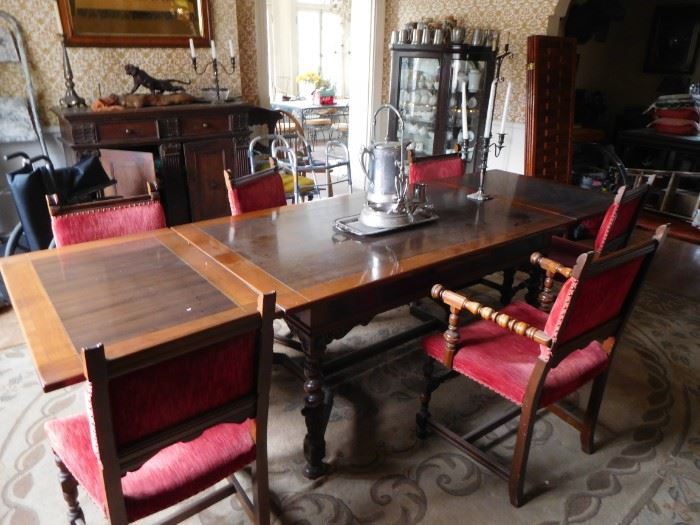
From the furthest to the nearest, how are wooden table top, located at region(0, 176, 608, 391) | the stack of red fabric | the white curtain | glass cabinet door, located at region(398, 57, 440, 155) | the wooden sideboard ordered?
1. the white curtain
2. glass cabinet door, located at region(398, 57, 440, 155)
3. the stack of red fabric
4. the wooden sideboard
5. wooden table top, located at region(0, 176, 608, 391)

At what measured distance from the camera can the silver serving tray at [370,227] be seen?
1.86 meters

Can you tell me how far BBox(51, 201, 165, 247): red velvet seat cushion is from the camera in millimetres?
1765

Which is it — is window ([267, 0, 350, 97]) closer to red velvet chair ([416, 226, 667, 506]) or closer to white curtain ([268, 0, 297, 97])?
white curtain ([268, 0, 297, 97])

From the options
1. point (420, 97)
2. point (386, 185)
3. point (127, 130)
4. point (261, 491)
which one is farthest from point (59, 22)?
point (261, 491)

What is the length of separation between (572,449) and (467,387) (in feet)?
1.65

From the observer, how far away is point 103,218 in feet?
6.05

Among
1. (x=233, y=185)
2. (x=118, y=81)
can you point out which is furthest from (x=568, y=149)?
(x=118, y=81)

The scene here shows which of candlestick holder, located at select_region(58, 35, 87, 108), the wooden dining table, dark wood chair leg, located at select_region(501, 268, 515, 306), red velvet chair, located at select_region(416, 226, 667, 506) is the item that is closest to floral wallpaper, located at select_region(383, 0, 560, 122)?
dark wood chair leg, located at select_region(501, 268, 515, 306)

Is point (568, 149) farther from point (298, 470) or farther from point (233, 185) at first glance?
point (298, 470)

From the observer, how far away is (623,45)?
5.54m

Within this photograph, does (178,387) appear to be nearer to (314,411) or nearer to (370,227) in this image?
A: (314,411)

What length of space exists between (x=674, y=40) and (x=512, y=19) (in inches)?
92.1

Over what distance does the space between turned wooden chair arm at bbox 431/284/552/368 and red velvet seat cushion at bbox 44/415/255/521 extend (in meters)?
0.71

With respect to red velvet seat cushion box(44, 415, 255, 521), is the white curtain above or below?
above
